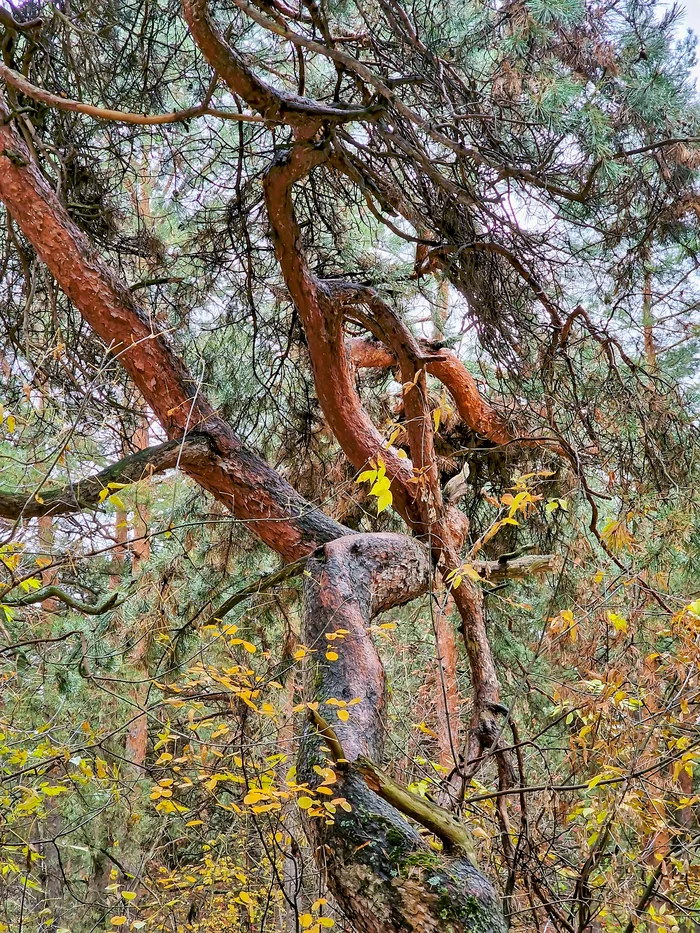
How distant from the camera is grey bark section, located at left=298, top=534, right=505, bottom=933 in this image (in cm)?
209

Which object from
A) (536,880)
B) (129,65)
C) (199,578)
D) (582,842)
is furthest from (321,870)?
(199,578)

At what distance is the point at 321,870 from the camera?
7.55 ft

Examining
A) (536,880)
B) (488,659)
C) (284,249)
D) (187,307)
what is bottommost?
(536,880)

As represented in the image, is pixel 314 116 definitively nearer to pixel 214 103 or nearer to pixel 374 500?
pixel 214 103

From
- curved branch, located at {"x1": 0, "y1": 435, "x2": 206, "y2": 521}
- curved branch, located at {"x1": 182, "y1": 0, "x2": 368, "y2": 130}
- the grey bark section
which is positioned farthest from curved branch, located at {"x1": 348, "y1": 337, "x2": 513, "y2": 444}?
curved branch, located at {"x1": 182, "y1": 0, "x2": 368, "y2": 130}

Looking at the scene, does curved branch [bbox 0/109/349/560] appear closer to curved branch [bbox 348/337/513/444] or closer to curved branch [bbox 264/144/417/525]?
curved branch [bbox 264/144/417/525]

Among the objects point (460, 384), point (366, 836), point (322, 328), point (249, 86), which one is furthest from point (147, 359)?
point (366, 836)

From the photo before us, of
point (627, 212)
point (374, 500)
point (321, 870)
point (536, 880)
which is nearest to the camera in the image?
point (321, 870)

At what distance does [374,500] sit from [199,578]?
70.6 inches

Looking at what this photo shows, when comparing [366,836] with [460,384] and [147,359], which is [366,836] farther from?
[460,384]

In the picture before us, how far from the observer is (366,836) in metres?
2.28

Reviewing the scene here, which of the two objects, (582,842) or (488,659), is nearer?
(582,842)

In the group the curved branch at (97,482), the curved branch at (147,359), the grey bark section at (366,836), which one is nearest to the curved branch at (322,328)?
the curved branch at (147,359)

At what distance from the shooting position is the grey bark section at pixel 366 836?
2.09 m
